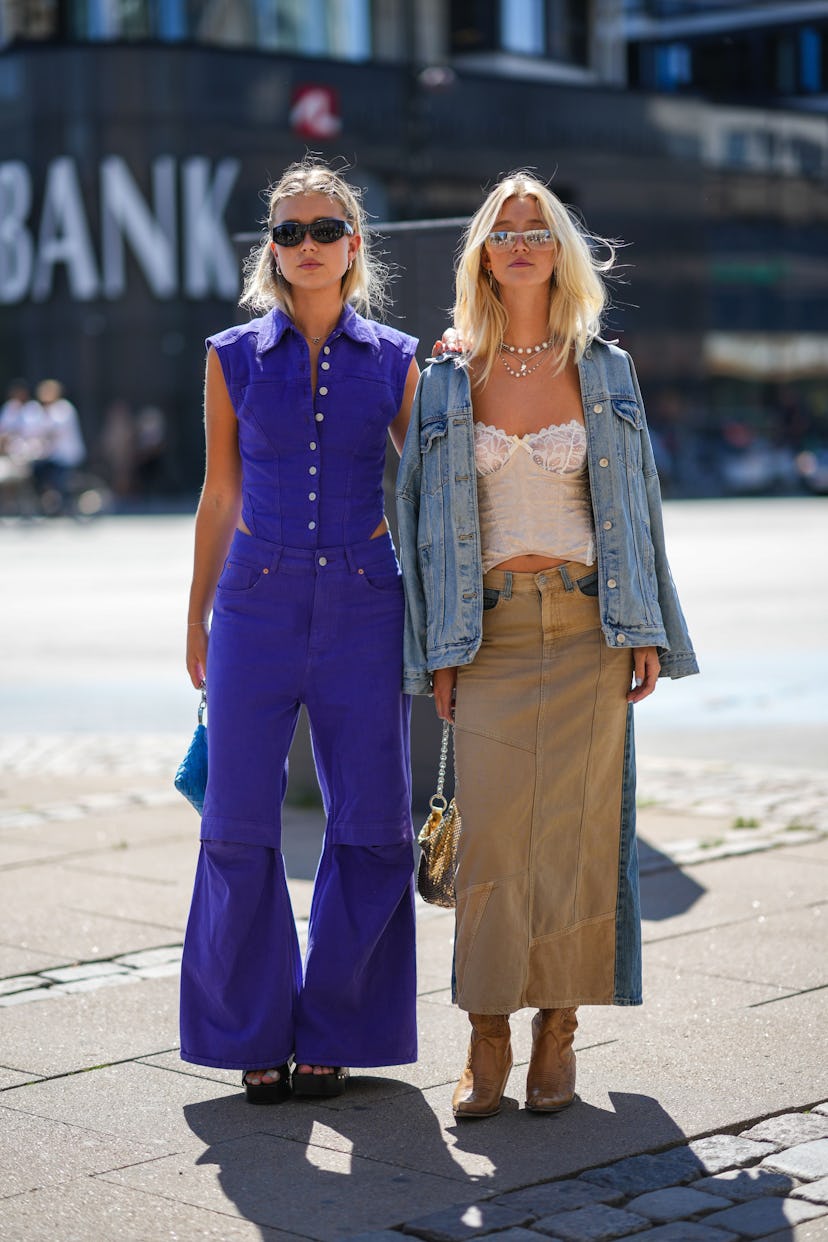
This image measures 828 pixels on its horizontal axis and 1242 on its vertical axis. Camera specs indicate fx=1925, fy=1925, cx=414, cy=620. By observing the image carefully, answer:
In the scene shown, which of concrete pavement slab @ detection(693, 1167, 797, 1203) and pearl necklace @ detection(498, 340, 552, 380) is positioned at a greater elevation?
pearl necklace @ detection(498, 340, 552, 380)

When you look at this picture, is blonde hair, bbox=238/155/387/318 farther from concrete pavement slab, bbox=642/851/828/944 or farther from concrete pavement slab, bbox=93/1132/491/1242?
concrete pavement slab, bbox=642/851/828/944

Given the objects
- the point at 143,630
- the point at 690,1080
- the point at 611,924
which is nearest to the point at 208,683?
the point at 611,924

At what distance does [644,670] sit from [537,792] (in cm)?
36

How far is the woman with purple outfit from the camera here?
14.2 feet

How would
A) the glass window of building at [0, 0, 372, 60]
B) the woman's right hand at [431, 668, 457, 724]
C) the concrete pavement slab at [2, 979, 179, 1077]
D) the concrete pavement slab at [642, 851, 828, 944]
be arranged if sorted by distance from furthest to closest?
1. the glass window of building at [0, 0, 372, 60]
2. the concrete pavement slab at [642, 851, 828, 944]
3. the concrete pavement slab at [2, 979, 179, 1077]
4. the woman's right hand at [431, 668, 457, 724]

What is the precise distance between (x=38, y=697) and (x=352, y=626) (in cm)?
747

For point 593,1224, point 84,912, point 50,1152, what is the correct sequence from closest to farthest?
point 593,1224 → point 50,1152 → point 84,912

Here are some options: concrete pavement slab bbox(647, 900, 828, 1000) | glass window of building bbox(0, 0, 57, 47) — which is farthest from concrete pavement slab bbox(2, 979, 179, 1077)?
glass window of building bbox(0, 0, 57, 47)

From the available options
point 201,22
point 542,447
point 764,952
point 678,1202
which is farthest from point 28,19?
point 678,1202

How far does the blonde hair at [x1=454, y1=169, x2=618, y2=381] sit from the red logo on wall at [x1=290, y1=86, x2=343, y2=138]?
35552 millimetres

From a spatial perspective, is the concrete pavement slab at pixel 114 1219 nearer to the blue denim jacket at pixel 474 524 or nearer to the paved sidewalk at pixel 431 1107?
the paved sidewalk at pixel 431 1107

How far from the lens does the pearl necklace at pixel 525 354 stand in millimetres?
4266

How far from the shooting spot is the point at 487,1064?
4.26 m

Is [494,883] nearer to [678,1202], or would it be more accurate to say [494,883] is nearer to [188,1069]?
[678,1202]
